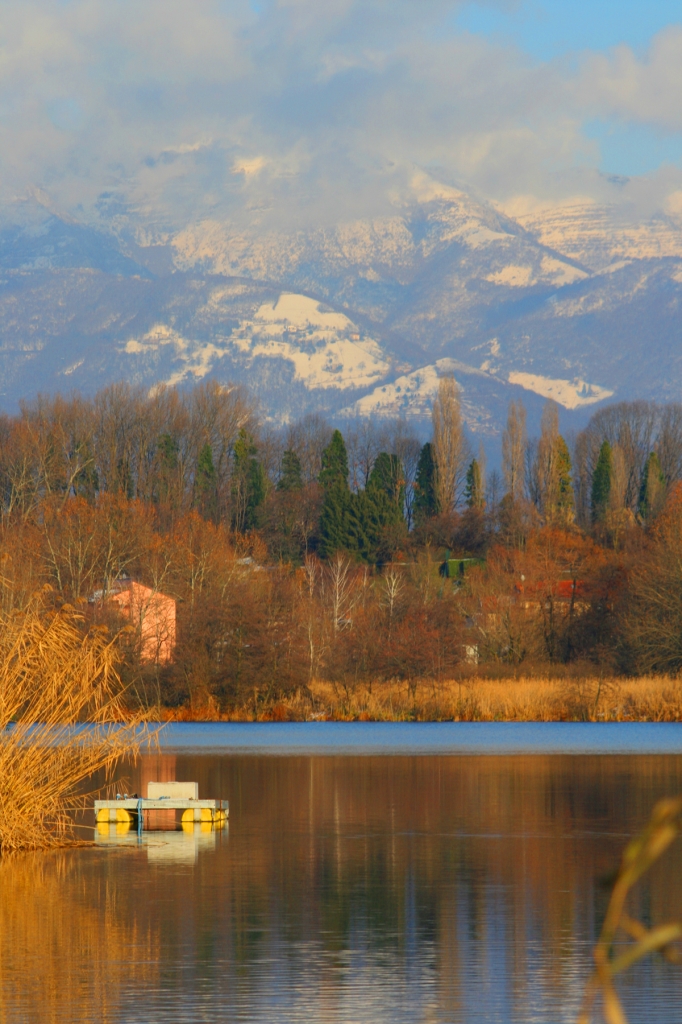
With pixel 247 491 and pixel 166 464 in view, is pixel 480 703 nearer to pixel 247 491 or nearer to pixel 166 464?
pixel 166 464

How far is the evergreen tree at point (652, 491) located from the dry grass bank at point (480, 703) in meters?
47.5

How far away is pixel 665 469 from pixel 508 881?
328 feet

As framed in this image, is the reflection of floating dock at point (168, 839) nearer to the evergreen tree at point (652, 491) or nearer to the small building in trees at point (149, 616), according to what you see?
the small building in trees at point (149, 616)

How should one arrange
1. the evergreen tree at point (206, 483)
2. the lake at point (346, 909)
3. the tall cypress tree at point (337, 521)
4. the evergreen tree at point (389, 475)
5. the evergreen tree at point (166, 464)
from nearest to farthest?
the lake at point (346, 909) < the evergreen tree at point (166, 464) < the tall cypress tree at point (337, 521) < the evergreen tree at point (206, 483) < the evergreen tree at point (389, 475)

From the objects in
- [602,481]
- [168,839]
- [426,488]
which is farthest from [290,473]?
[168,839]

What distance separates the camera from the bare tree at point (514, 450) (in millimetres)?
103125

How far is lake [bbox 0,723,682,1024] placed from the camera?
9.79 metres

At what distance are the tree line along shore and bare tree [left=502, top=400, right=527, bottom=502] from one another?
21cm

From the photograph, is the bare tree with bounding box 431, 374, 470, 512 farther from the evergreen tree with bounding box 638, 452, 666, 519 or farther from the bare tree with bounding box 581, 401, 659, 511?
the evergreen tree with bounding box 638, 452, 666, 519

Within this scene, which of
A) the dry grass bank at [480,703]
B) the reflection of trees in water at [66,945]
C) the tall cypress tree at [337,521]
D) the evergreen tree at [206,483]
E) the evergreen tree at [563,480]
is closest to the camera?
the reflection of trees in water at [66,945]

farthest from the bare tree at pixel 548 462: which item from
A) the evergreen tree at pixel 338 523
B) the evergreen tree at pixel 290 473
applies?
the evergreen tree at pixel 290 473

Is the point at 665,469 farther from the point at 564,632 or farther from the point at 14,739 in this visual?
the point at 14,739

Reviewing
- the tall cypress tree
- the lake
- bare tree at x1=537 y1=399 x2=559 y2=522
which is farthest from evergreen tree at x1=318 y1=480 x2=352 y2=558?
the lake

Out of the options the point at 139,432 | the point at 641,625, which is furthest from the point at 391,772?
the point at 139,432
